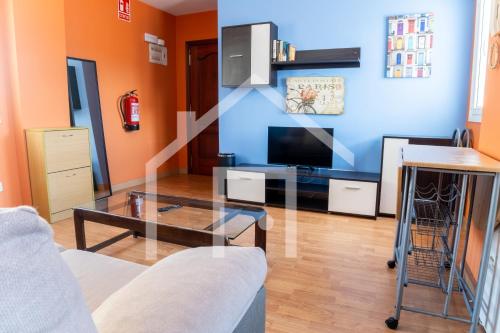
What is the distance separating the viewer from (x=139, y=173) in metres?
5.16

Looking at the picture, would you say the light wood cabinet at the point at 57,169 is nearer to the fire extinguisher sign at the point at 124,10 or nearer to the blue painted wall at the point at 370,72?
the fire extinguisher sign at the point at 124,10

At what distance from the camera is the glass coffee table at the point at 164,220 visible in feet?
6.68

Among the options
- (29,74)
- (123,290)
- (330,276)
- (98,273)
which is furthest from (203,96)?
(123,290)

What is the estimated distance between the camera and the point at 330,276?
2299 mm

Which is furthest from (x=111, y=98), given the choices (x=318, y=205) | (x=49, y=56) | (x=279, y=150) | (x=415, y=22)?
(x=415, y=22)

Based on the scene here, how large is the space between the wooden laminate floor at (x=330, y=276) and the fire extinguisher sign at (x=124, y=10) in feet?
9.60

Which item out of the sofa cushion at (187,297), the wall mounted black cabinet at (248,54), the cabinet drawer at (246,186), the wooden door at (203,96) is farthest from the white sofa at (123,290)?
the wooden door at (203,96)

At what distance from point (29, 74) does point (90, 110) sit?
3.02 feet

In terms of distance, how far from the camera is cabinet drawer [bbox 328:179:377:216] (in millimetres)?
3430

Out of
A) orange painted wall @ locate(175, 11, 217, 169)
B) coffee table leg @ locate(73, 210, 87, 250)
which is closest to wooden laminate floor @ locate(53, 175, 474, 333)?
coffee table leg @ locate(73, 210, 87, 250)

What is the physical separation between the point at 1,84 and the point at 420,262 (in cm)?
406

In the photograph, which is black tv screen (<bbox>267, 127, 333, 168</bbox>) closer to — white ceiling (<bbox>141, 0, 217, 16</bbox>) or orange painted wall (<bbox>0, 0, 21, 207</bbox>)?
white ceiling (<bbox>141, 0, 217, 16</bbox>)

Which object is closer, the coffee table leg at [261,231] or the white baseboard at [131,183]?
the coffee table leg at [261,231]

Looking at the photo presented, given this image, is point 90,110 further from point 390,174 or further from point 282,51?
point 390,174
